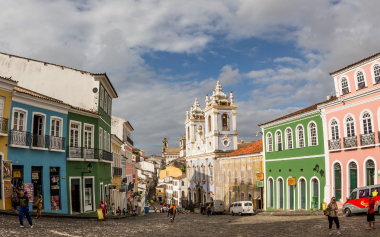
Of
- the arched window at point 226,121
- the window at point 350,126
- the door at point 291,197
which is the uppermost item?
the arched window at point 226,121

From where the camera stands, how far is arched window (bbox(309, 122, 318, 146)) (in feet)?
98.1

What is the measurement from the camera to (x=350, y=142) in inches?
1032

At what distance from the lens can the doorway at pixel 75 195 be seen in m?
23.9

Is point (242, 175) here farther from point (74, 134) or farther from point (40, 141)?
point (40, 141)

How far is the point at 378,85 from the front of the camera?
78.9 feet

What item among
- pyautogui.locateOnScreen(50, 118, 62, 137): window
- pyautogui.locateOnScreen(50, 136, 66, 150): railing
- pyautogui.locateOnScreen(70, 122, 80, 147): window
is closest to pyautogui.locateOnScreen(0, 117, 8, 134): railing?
pyautogui.locateOnScreen(50, 136, 66, 150): railing

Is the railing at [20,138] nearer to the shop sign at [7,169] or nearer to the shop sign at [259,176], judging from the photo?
the shop sign at [7,169]

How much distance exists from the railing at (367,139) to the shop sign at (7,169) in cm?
2145

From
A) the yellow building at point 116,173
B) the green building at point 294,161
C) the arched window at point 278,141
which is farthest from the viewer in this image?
the yellow building at point 116,173

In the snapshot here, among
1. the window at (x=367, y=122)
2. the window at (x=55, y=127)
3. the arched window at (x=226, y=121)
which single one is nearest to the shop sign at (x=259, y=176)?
the window at (x=367, y=122)

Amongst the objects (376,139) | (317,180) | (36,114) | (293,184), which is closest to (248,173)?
(293,184)

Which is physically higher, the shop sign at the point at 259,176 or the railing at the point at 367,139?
the railing at the point at 367,139

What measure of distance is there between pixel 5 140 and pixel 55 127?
4275 millimetres

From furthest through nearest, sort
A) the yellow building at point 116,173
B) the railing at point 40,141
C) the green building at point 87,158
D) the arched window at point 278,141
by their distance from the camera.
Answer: the yellow building at point 116,173 < the arched window at point 278,141 < the green building at point 87,158 < the railing at point 40,141
